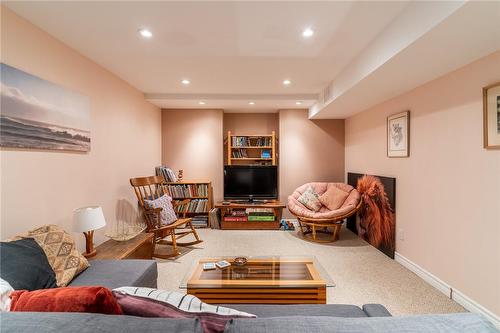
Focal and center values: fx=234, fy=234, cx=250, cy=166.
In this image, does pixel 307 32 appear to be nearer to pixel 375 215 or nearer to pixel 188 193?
pixel 375 215

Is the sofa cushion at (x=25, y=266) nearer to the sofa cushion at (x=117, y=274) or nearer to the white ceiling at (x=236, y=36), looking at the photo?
the sofa cushion at (x=117, y=274)

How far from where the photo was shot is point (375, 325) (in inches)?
27.7

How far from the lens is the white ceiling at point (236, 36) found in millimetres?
1725

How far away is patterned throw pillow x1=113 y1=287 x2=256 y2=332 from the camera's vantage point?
816 millimetres

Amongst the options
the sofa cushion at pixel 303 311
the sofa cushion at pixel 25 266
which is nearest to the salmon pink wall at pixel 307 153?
the sofa cushion at pixel 303 311

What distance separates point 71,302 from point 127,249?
165 centimetres

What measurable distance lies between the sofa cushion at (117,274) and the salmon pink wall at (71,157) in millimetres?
659

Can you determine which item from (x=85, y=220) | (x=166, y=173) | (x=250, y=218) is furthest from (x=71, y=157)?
(x=250, y=218)

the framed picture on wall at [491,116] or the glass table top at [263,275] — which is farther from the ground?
the framed picture on wall at [491,116]

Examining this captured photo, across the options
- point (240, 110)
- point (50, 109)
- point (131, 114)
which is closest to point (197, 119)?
point (240, 110)

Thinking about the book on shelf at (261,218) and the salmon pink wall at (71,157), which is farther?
the book on shelf at (261,218)

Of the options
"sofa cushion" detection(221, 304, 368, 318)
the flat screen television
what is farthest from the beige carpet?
"sofa cushion" detection(221, 304, 368, 318)

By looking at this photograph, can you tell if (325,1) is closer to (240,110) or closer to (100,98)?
(100,98)

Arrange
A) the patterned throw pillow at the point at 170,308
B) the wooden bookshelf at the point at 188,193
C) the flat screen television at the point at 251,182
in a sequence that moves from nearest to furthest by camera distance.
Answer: the patterned throw pillow at the point at 170,308, the wooden bookshelf at the point at 188,193, the flat screen television at the point at 251,182
